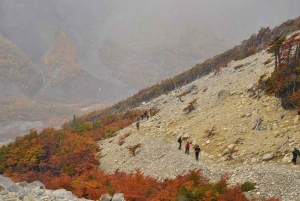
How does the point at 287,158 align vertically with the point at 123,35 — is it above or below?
below

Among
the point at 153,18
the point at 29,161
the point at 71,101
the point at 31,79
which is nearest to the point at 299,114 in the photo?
the point at 29,161

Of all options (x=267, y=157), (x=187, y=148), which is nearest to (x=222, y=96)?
(x=187, y=148)

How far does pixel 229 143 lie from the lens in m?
15.4

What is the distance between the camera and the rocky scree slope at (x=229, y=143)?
11.2 m

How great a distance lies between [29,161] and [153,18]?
178692 millimetres

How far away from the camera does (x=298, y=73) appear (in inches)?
615

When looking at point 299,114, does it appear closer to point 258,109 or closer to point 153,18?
point 258,109

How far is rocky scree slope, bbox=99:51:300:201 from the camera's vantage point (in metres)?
11.2

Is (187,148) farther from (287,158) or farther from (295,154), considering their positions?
(295,154)

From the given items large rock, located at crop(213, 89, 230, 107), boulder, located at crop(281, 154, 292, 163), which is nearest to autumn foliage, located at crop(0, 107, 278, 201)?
boulder, located at crop(281, 154, 292, 163)

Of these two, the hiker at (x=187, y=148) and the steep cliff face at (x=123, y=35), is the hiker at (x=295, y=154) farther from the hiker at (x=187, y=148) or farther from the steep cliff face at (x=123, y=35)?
the steep cliff face at (x=123, y=35)

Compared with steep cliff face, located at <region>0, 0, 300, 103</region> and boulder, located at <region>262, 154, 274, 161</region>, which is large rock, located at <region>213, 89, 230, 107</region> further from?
steep cliff face, located at <region>0, 0, 300, 103</region>

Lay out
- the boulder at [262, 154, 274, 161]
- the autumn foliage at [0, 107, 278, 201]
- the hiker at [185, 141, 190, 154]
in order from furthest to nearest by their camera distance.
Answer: the hiker at [185, 141, 190, 154] < the boulder at [262, 154, 274, 161] < the autumn foliage at [0, 107, 278, 201]

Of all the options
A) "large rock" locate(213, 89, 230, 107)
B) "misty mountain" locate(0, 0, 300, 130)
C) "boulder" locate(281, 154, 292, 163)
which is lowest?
"boulder" locate(281, 154, 292, 163)
